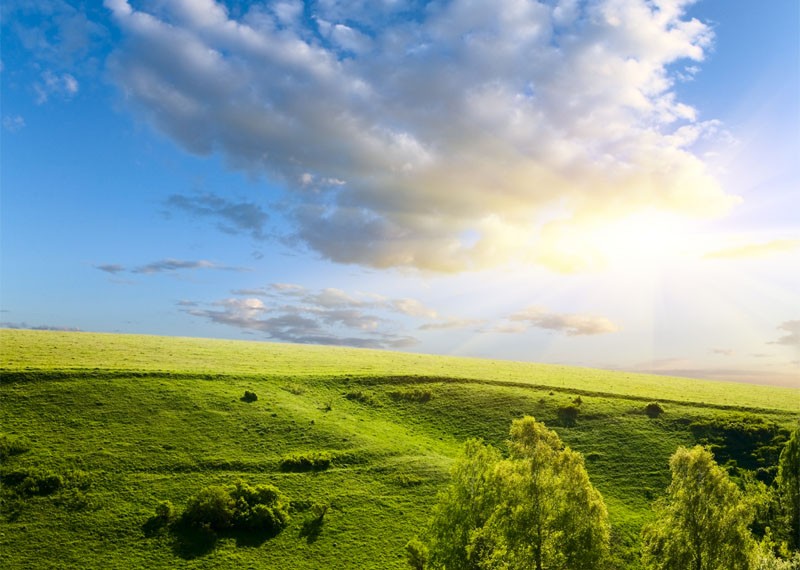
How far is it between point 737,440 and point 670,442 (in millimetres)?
10032

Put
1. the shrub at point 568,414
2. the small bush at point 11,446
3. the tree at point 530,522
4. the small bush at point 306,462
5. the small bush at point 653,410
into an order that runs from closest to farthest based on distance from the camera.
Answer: the tree at point 530,522, the small bush at point 11,446, the small bush at point 306,462, the shrub at point 568,414, the small bush at point 653,410

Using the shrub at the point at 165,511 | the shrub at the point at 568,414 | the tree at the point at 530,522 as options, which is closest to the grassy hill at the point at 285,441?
the shrub at the point at 568,414

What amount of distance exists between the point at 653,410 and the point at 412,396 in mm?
41994

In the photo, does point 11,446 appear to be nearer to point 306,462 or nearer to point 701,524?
point 306,462

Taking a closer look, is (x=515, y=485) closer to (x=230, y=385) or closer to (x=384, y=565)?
(x=384, y=565)

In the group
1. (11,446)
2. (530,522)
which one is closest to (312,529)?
(530,522)

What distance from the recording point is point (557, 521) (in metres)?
33.8

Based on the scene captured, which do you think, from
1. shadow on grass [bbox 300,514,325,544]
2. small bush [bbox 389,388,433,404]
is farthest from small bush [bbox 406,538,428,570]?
small bush [bbox 389,388,433,404]

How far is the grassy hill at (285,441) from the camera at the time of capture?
49500mm

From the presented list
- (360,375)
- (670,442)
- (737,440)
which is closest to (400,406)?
(360,375)

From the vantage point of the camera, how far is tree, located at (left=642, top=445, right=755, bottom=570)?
33500 millimetres

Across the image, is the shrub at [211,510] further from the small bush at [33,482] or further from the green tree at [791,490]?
the green tree at [791,490]

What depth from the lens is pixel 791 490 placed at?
49625mm

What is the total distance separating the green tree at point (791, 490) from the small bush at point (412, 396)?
2083 inches
